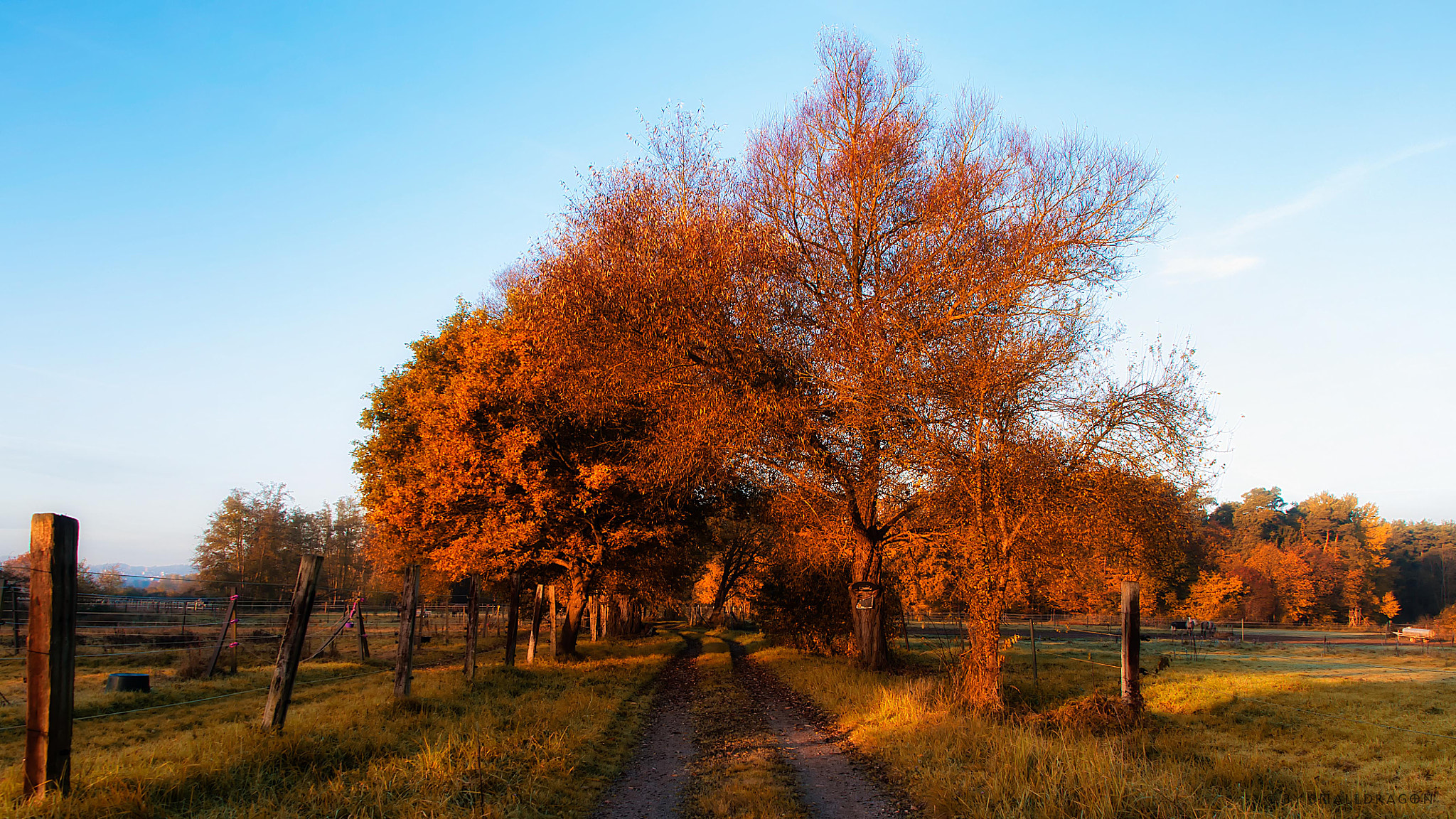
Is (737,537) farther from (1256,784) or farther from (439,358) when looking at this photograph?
(1256,784)

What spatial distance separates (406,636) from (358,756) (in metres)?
4.29

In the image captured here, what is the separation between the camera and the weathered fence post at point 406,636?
12328 mm

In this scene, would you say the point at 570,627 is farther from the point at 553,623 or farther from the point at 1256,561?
the point at 1256,561

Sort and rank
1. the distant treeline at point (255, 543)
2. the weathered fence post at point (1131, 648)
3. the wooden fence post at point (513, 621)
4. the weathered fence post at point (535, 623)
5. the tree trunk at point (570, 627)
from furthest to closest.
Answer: the distant treeline at point (255, 543) → the tree trunk at point (570, 627) → the weathered fence post at point (535, 623) → the wooden fence post at point (513, 621) → the weathered fence post at point (1131, 648)

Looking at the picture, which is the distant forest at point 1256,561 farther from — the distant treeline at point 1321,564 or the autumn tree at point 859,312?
the autumn tree at point 859,312

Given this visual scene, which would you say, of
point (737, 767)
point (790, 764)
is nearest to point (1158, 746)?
point (790, 764)

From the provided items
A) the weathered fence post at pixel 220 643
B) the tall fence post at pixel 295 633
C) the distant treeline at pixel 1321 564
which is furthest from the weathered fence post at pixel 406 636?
the distant treeline at pixel 1321 564

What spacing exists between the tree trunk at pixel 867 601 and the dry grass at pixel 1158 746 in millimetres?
845

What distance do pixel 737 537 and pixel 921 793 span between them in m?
27.1

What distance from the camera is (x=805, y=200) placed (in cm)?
1564

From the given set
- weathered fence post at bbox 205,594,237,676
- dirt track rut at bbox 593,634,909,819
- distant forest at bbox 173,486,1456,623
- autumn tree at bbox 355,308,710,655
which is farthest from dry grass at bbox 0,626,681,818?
distant forest at bbox 173,486,1456,623

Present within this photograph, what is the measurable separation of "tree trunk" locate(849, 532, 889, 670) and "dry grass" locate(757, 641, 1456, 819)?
0.85m

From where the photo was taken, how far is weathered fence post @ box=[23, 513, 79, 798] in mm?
5863

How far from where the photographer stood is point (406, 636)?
1239 centimetres
